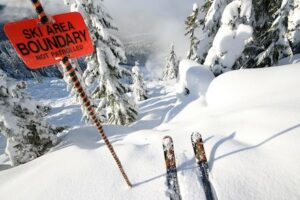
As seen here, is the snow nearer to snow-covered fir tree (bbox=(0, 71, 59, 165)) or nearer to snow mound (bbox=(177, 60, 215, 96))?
snow-covered fir tree (bbox=(0, 71, 59, 165))

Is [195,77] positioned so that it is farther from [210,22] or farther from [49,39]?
[49,39]

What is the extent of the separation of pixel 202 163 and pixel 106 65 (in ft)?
31.1

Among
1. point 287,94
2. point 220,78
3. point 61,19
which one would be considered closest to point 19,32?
point 61,19

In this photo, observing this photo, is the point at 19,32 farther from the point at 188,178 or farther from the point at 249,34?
the point at 249,34

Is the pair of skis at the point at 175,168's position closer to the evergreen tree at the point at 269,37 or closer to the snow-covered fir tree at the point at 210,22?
the evergreen tree at the point at 269,37

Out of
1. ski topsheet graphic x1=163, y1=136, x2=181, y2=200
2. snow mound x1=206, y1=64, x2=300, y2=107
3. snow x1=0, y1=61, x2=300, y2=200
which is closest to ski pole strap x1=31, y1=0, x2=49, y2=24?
snow x1=0, y1=61, x2=300, y2=200

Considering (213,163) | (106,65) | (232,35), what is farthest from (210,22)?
(213,163)

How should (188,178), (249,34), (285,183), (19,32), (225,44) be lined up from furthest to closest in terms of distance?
(225,44) < (249,34) < (188,178) < (285,183) < (19,32)

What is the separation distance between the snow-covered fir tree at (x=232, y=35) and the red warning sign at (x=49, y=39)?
11.5 m

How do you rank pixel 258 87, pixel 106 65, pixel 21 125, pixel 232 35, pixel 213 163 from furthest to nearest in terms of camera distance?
pixel 232 35
pixel 106 65
pixel 21 125
pixel 258 87
pixel 213 163

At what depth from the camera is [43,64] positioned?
2938mm

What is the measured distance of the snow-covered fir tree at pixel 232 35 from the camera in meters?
11.7

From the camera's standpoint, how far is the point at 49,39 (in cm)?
283

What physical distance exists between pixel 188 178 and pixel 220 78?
24.1ft
